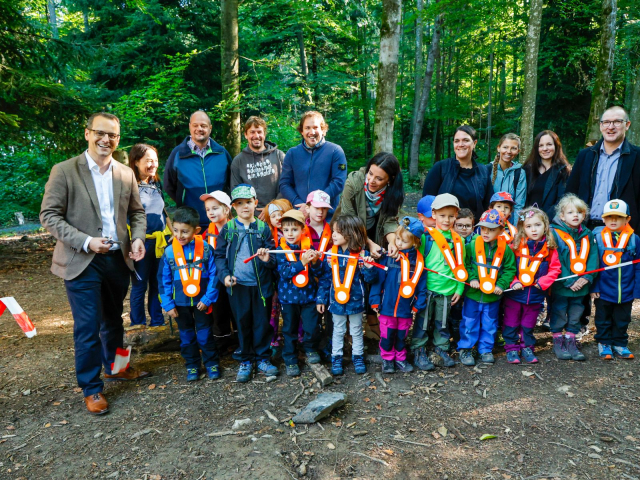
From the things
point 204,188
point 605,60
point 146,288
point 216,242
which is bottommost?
point 146,288

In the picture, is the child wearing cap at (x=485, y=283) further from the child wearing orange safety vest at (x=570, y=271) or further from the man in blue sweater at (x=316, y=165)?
the man in blue sweater at (x=316, y=165)

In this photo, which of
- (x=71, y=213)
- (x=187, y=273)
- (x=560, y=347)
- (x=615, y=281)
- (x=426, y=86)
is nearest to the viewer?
(x=71, y=213)

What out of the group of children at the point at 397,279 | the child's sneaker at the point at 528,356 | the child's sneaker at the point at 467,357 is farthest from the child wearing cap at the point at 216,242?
the child's sneaker at the point at 528,356

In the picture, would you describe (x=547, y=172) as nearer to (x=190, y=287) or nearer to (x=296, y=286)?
(x=296, y=286)

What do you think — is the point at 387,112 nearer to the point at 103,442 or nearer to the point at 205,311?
the point at 205,311

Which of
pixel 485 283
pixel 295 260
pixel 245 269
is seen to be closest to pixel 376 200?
pixel 295 260

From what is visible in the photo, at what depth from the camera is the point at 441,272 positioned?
4.37 m

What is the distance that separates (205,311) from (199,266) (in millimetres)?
477

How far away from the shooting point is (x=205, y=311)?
4273 millimetres

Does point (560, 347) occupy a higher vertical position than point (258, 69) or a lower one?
lower

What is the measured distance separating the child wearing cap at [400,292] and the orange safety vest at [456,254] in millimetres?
204

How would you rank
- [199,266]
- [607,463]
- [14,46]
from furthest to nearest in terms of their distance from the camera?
[14,46] → [199,266] → [607,463]

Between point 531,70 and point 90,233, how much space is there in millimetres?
9713

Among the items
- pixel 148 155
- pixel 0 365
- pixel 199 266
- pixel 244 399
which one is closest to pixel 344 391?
pixel 244 399
